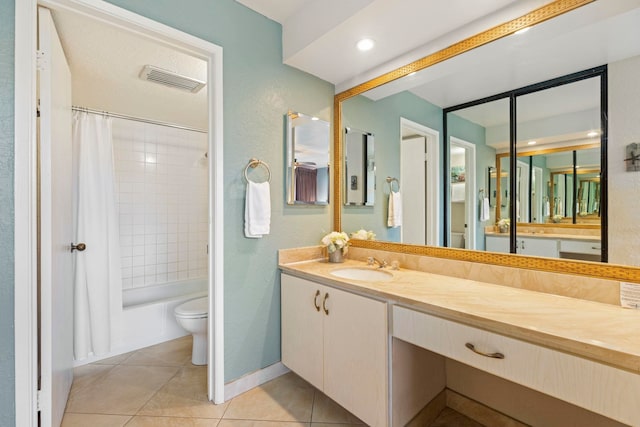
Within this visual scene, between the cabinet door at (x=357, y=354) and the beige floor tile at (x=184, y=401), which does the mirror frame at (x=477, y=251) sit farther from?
the beige floor tile at (x=184, y=401)

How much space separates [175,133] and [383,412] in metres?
3.34

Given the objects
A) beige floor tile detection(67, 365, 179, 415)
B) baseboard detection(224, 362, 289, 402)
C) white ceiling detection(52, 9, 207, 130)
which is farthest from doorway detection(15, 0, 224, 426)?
baseboard detection(224, 362, 289, 402)

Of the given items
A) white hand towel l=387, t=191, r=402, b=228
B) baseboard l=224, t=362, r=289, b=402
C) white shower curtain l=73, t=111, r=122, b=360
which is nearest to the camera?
baseboard l=224, t=362, r=289, b=402

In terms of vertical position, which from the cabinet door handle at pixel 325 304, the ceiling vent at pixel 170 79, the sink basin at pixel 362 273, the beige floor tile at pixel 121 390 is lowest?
the beige floor tile at pixel 121 390

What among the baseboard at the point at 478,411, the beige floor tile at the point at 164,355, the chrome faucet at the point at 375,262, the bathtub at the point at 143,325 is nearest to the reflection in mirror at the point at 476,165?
the chrome faucet at the point at 375,262

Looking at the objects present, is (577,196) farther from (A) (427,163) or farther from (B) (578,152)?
(A) (427,163)

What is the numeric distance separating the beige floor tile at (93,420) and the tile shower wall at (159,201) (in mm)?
1562

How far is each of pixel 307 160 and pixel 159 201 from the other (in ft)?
6.73

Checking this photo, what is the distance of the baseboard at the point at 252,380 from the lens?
177 centimetres

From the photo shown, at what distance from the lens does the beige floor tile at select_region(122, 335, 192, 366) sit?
2.23m

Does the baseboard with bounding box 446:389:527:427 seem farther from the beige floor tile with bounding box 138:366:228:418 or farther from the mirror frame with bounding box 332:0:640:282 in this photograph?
the beige floor tile with bounding box 138:366:228:418

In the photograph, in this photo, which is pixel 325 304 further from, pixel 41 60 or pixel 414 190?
pixel 41 60

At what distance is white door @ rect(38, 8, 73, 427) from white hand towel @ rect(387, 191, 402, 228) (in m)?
1.88

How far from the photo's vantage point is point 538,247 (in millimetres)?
1370
